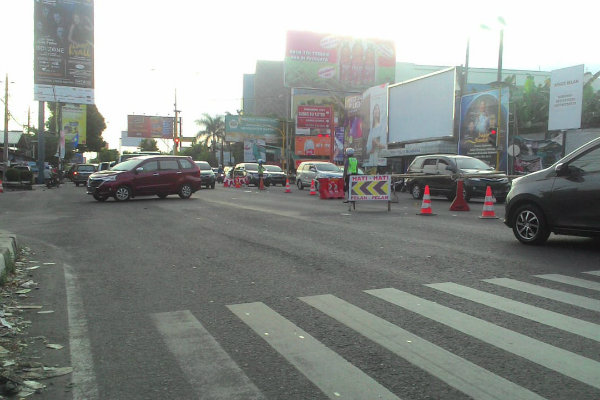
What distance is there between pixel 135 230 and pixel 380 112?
32.9 m

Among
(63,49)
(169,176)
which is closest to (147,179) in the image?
(169,176)

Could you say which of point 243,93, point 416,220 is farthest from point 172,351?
point 243,93

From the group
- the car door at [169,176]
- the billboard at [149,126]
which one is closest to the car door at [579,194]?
the car door at [169,176]

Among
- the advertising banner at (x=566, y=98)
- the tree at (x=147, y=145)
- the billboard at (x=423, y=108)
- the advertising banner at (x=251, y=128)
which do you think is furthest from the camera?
the tree at (x=147, y=145)

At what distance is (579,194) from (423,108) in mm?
28626

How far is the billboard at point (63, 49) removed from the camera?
117ft

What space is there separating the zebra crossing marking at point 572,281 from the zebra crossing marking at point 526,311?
113cm

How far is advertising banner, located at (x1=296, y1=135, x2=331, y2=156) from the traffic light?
3433cm

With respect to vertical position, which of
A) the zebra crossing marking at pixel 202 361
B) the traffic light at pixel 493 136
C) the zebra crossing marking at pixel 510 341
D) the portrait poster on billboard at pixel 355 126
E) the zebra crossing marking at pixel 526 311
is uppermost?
the portrait poster on billboard at pixel 355 126

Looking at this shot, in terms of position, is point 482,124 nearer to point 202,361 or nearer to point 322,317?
point 322,317

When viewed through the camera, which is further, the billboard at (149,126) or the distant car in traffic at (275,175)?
the billboard at (149,126)

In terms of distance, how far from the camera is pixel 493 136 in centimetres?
2836

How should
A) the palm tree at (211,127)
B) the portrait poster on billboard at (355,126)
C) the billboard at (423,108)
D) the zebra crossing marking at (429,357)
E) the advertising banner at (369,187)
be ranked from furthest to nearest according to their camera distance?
the palm tree at (211,127) < the portrait poster on billboard at (355,126) < the billboard at (423,108) < the advertising banner at (369,187) < the zebra crossing marking at (429,357)

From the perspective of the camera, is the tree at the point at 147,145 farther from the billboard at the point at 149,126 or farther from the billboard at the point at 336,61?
the billboard at the point at 336,61
